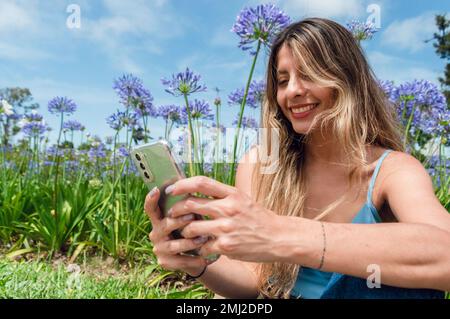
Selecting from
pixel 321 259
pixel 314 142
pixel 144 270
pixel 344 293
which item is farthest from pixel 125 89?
pixel 321 259

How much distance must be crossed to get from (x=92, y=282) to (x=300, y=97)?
1382 millimetres

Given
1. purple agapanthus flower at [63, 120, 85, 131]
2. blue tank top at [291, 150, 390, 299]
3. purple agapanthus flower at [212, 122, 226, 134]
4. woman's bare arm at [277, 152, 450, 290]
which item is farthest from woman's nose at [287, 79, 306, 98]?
purple agapanthus flower at [63, 120, 85, 131]

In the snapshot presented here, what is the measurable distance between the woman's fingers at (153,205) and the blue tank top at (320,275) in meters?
0.54

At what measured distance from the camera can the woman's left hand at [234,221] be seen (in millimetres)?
820

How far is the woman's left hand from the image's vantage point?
2.69ft

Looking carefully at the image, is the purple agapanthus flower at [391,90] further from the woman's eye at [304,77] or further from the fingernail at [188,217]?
the fingernail at [188,217]

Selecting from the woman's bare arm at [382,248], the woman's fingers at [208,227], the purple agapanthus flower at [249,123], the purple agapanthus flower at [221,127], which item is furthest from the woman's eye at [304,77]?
the purple agapanthus flower at [221,127]

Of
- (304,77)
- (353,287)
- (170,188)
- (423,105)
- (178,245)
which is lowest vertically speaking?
(353,287)

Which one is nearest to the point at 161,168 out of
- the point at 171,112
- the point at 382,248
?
the point at 382,248

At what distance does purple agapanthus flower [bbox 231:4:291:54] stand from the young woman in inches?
15.2

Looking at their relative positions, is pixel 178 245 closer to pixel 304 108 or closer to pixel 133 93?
pixel 304 108

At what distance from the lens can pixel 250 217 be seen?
824 mm

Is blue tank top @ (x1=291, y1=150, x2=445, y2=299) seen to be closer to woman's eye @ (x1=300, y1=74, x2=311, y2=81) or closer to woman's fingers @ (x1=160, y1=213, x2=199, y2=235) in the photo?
woman's eye @ (x1=300, y1=74, x2=311, y2=81)

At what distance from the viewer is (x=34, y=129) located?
11.7ft
